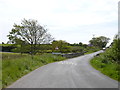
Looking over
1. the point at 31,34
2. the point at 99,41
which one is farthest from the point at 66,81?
the point at 99,41

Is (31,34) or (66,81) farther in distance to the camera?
(31,34)

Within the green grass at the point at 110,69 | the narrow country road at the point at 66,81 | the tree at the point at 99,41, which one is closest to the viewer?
the narrow country road at the point at 66,81


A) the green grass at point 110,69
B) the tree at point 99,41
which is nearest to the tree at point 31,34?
the green grass at point 110,69

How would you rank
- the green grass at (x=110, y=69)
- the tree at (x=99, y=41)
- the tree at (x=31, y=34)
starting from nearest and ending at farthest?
the green grass at (x=110, y=69) < the tree at (x=31, y=34) < the tree at (x=99, y=41)

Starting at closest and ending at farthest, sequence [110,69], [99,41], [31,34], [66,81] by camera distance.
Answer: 1. [66,81]
2. [110,69]
3. [31,34]
4. [99,41]

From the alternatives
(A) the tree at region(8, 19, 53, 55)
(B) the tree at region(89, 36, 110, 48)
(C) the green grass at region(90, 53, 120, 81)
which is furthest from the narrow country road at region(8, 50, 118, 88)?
(B) the tree at region(89, 36, 110, 48)


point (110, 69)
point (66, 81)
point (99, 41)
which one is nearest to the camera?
point (66, 81)

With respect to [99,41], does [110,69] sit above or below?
below

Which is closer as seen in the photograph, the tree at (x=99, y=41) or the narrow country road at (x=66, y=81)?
the narrow country road at (x=66, y=81)

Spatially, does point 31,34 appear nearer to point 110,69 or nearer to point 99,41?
point 110,69

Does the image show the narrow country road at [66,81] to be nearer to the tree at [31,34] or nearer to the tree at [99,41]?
the tree at [31,34]

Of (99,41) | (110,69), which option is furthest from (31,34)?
(99,41)

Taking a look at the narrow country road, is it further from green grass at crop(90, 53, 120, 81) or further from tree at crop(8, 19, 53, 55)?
tree at crop(8, 19, 53, 55)

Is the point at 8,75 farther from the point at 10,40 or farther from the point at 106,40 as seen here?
the point at 106,40
